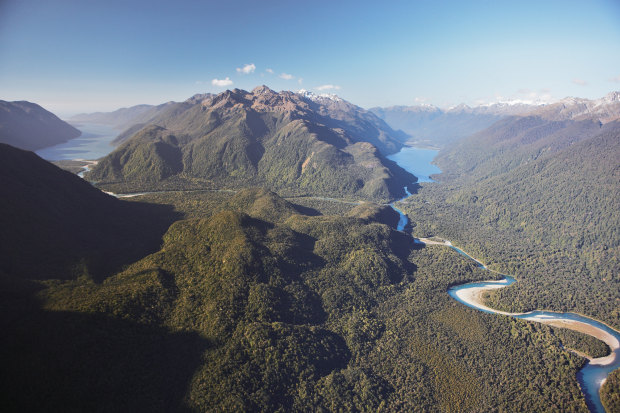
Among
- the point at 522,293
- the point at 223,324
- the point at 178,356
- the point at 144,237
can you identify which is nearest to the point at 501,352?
the point at 522,293

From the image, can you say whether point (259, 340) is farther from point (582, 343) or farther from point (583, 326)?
point (583, 326)

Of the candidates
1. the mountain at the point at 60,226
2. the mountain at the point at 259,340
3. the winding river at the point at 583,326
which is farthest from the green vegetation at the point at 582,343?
the mountain at the point at 60,226

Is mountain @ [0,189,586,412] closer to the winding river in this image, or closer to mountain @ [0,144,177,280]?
the winding river

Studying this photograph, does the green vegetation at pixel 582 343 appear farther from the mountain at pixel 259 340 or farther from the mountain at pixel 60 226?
the mountain at pixel 60 226

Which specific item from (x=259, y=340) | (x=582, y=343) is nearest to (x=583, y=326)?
(x=582, y=343)

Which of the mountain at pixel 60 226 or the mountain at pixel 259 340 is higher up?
the mountain at pixel 60 226

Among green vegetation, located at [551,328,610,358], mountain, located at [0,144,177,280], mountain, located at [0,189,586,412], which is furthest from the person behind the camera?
green vegetation, located at [551,328,610,358]

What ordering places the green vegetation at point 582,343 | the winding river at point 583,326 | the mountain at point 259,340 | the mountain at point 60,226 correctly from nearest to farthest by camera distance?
1. the mountain at point 259,340
2. the mountain at point 60,226
3. the winding river at point 583,326
4. the green vegetation at point 582,343

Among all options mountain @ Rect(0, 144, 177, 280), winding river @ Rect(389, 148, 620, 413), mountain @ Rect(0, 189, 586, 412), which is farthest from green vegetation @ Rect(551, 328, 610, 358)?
mountain @ Rect(0, 144, 177, 280)
